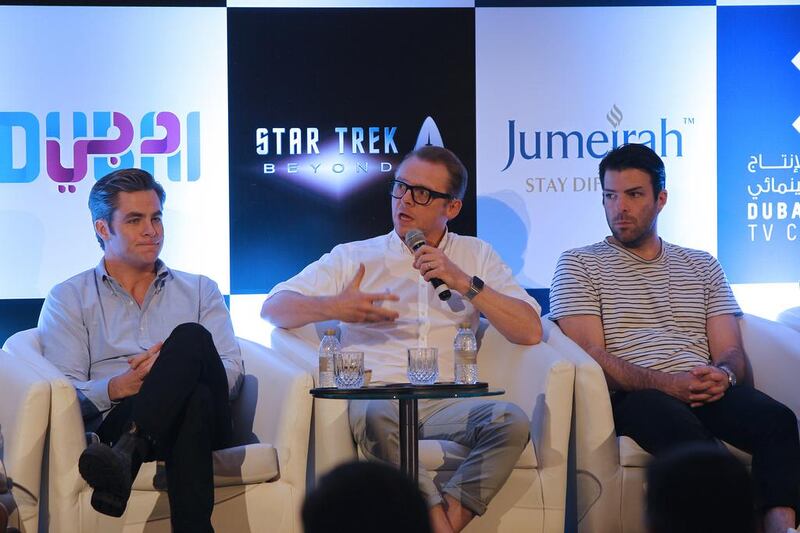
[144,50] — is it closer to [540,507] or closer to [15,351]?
[15,351]

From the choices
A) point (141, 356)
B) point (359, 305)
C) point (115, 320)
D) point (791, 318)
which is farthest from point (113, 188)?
point (791, 318)

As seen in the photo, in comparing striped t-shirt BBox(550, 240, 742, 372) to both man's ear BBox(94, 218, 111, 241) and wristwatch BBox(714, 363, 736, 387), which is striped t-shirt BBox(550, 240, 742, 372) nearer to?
wristwatch BBox(714, 363, 736, 387)

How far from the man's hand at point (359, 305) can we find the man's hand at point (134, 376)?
63cm

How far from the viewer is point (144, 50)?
474 centimetres

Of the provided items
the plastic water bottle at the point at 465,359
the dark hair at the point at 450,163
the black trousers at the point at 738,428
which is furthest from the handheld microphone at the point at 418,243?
the black trousers at the point at 738,428

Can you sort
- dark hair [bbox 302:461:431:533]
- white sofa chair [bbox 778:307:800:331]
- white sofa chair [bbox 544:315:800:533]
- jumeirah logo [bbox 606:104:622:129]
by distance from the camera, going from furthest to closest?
1. jumeirah logo [bbox 606:104:622:129]
2. white sofa chair [bbox 778:307:800:331]
3. white sofa chair [bbox 544:315:800:533]
4. dark hair [bbox 302:461:431:533]

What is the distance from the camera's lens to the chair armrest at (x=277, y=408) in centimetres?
367

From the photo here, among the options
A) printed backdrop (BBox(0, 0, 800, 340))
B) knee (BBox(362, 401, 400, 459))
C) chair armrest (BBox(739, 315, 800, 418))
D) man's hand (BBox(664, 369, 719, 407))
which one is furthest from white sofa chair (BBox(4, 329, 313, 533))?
chair armrest (BBox(739, 315, 800, 418))

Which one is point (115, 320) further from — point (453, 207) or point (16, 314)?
point (453, 207)

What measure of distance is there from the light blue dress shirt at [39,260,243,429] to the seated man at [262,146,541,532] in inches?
10.1

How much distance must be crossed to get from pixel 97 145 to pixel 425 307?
5.25ft

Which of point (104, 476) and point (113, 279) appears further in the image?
point (113, 279)

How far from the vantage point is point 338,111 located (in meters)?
4.82

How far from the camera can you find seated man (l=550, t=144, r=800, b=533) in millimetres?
3803
